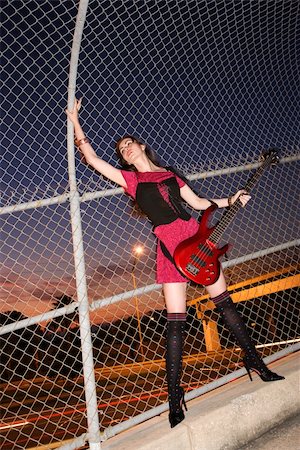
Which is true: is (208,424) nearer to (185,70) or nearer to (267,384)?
(267,384)

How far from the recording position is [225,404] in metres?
2.23

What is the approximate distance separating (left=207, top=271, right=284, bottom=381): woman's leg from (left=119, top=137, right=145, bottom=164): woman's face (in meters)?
1.03

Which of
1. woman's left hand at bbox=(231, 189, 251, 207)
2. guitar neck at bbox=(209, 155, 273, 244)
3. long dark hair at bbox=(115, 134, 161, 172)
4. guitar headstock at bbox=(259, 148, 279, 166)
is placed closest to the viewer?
guitar neck at bbox=(209, 155, 273, 244)

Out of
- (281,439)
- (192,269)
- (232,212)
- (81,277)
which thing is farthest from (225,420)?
(232,212)

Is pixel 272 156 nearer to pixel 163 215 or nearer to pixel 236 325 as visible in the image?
pixel 163 215

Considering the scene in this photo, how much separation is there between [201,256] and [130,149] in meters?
0.91

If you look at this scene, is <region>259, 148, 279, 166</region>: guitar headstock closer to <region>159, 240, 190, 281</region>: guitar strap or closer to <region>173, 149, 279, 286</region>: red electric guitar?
<region>173, 149, 279, 286</region>: red electric guitar

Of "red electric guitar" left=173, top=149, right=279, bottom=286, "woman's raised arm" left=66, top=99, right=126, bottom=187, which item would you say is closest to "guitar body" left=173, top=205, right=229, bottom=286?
"red electric guitar" left=173, top=149, right=279, bottom=286

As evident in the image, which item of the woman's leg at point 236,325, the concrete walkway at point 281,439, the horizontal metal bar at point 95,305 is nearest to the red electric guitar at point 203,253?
the woman's leg at point 236,325

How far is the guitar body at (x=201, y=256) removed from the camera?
7.43 ft

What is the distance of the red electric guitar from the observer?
2268 mm

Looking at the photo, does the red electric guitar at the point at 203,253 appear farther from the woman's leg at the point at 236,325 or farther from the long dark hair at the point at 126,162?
the long dark hair at the point at 126,162

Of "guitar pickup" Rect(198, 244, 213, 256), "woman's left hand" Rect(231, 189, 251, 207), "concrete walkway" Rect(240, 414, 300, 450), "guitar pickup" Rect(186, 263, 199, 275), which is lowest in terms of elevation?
"concrete walkway" Rect(240, 414, 300, 450)

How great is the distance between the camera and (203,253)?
235 centimetres
